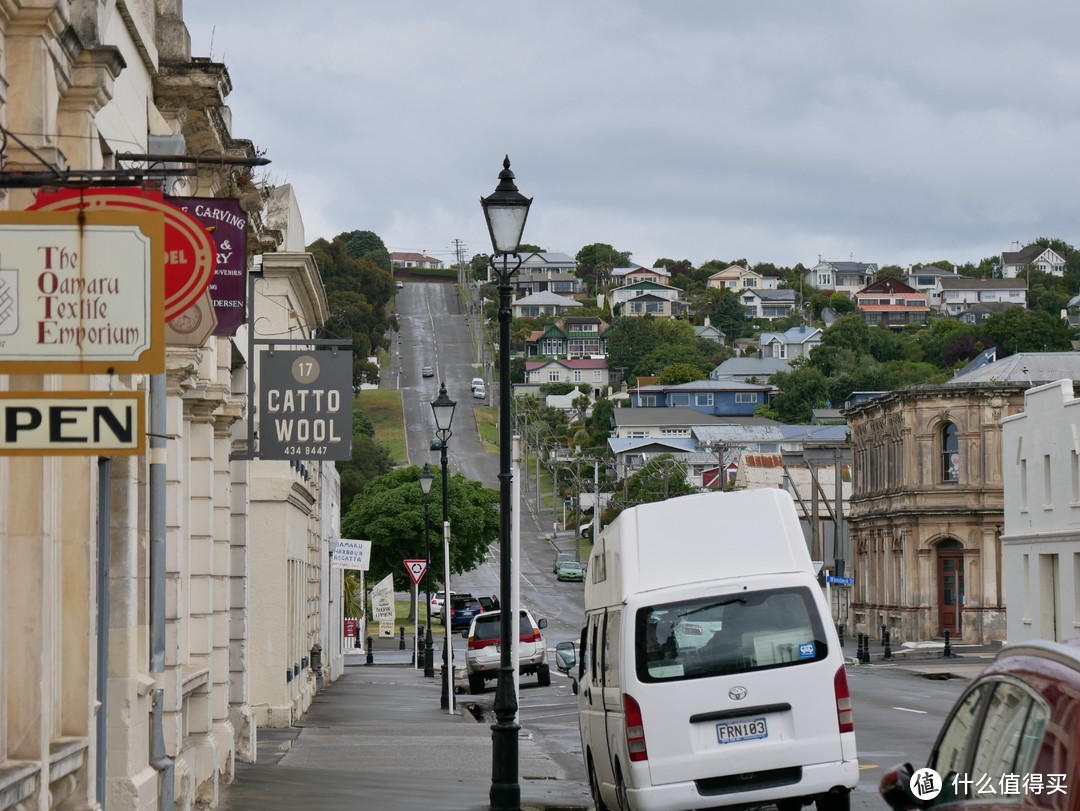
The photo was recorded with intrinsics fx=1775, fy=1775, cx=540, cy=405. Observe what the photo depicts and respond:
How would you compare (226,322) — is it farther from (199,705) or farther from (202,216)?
(199,705)

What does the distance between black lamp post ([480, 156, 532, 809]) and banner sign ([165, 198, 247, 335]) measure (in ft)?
8.68

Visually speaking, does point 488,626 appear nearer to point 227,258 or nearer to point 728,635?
point 227,258

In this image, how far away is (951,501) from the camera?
229 feet

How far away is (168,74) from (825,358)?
171 m

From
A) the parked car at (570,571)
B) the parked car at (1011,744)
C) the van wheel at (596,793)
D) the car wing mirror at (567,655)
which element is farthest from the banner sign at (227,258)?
the parked car at (570,571)

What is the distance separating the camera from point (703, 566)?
48.2 ft

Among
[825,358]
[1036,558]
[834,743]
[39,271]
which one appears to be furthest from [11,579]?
[825,358]

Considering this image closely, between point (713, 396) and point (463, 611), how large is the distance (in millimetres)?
112824

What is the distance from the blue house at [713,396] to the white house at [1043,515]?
129423mm

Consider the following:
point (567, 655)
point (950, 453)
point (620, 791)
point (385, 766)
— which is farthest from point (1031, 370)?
point (620, 791)

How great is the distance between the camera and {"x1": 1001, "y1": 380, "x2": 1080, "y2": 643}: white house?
49.9m

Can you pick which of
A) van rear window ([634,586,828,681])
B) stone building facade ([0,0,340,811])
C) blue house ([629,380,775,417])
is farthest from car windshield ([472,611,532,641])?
blue house ([629,380,775,417])

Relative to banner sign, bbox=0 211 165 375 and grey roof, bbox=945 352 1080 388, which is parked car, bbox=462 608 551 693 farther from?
grey roof, bbox=945 352 1080 388

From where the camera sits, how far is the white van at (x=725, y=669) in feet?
45.5
